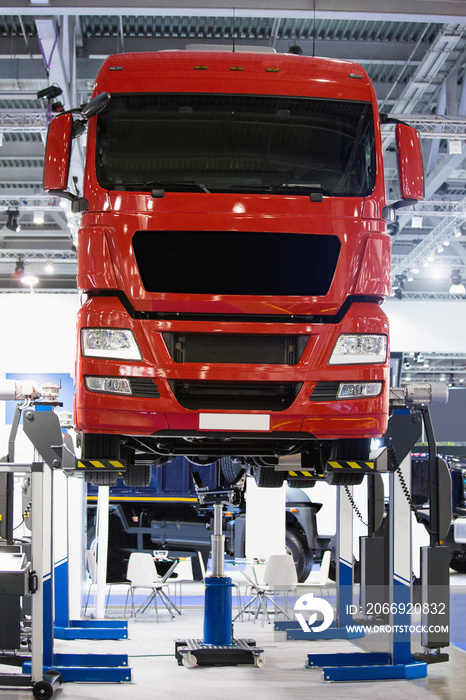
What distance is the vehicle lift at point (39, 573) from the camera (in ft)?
17.6

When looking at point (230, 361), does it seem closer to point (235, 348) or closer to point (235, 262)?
point (235, 348)

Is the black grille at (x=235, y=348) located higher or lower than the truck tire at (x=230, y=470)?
higher

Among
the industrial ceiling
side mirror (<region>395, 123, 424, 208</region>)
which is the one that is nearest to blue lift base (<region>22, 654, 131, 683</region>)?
side mirror (<region>395, 123, 424, 208</region>)

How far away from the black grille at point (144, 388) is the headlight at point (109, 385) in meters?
0.03

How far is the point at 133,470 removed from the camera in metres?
6.16

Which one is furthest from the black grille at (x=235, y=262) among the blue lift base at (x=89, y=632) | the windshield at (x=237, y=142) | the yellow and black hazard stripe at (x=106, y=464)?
the blue lift base at (x=89, y=632)

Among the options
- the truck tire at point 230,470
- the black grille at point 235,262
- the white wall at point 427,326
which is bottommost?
the truck tire at point 230,470

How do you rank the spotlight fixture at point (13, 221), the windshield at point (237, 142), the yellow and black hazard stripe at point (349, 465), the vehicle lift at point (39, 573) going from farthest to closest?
1. the spotlight fixture at point (13, 221)
2. the vehicle lift at point (39, 573)
3. the yellow and black hazard stripe at point (349, 465)
4. the windshield at point (237, 142)

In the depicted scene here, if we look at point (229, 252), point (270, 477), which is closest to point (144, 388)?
point (229, 252)

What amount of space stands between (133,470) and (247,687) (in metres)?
1.94

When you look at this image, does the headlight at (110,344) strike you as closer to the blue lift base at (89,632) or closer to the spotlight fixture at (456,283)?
the blue lift base at (89,632)

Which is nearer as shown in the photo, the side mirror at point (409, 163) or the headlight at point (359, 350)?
the headlight at point (359, 350)

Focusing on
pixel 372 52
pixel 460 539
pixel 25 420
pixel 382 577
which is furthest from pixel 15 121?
pixel 460 539

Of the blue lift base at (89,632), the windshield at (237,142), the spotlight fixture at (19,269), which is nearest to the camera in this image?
the windshield at (237,142)
